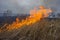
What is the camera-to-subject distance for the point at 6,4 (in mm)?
12359

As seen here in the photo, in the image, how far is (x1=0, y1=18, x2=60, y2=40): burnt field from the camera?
25.7ft

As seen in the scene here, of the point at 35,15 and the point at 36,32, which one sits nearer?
the point at 36,32

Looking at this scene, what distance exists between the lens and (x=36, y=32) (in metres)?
8.12

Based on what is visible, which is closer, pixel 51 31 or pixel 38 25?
pixel 51 31

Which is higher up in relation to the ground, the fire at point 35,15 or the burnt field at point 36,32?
the fire at point 35,15

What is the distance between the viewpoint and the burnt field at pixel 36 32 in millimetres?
7835

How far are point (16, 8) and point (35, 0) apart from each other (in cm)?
155

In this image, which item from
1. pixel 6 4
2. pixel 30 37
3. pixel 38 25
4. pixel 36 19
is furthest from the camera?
pixel 6 4

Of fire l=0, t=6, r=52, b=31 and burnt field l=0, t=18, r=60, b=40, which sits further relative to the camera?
fire l=0, t=6, r=52, b=31

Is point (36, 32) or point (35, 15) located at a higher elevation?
point (35, 15)

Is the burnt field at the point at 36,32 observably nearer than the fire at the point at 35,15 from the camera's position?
Yes

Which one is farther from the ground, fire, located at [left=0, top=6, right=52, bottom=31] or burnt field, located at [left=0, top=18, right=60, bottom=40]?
fire, located at [left=0, top=6, right=52, bottom=31]

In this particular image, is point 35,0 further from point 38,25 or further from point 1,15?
point 38,25

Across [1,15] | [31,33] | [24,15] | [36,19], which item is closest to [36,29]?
[31,33]
